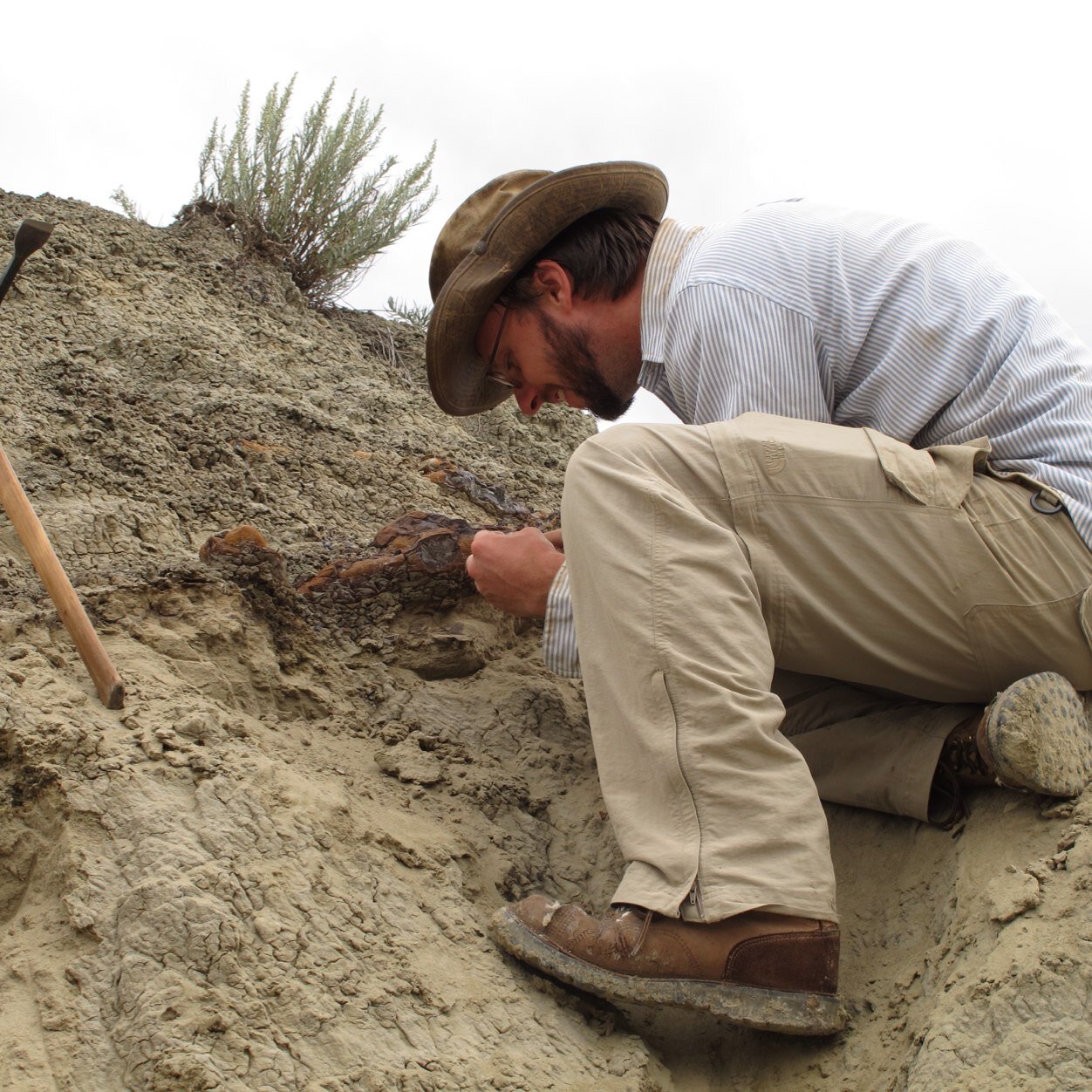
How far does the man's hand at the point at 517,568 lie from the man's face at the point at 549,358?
39 centimetres

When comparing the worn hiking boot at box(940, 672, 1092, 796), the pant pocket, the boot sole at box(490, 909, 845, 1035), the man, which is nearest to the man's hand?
the man

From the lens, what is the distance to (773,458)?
6.60 ft

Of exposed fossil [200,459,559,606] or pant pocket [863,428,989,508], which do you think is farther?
exposed fossil [200,459,559,606]

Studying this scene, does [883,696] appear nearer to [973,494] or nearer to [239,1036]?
[973,494]

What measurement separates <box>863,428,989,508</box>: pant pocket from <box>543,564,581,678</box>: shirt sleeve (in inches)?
26.2

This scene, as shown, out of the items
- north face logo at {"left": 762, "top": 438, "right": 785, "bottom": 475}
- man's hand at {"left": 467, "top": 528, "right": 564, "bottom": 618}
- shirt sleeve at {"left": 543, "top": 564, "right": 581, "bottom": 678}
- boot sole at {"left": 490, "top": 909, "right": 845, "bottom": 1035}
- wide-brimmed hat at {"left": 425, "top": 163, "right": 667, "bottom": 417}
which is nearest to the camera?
boot sole at {"left": 490, "top": 909, "right": 845, "bottom": 1035}

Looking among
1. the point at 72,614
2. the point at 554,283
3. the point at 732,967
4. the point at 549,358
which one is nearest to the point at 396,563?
the point at 549,358

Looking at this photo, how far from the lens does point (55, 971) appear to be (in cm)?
Result: 167

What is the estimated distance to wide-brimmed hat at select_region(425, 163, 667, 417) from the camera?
8.24 feet

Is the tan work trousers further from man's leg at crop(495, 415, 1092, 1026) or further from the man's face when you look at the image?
the man's face

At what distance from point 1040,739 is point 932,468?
514 millimetres

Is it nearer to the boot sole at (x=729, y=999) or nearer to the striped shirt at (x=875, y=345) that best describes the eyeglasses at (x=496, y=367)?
the striped shirt at (x=875, y=345)

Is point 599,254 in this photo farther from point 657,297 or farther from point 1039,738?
point 1039,738

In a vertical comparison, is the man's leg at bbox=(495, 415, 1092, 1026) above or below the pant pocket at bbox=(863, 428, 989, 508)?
below
